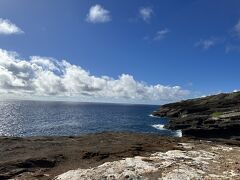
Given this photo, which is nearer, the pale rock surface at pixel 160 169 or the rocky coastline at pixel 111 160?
the pale rock surface at pixel 160 169

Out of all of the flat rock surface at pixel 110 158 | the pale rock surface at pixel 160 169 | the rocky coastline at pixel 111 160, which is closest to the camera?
the pale rock surface at pixel 160 169

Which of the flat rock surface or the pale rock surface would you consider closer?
the pale rock surface

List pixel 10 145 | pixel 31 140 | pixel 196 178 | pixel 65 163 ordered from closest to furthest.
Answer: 1. pixel 196 178
2. pixel 65 163
3. pixel 10 145
4. pixel 31 140

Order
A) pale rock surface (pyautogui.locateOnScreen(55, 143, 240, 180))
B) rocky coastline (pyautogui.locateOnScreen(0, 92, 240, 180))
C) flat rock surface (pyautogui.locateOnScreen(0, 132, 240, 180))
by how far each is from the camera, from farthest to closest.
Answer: flat rock surface (pyautogui.locateOnScreen(0, 132, 240, 180))
rocky coastline (pyautogui.locateOnScreen(0, 92, 240, 180))
pale rock surface (pyautogui.locateOnScreen(55, 143, 240, 180))

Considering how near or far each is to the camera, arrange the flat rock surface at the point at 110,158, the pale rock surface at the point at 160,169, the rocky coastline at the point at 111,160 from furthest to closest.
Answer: the flat rock surface at the point at 110,158 < the rocky coastline at the point at 111,160 < the pale rock surface at the point at 160,169

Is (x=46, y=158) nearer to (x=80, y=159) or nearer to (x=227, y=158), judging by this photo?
(x=80, y=159)

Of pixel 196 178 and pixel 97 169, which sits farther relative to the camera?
pixel 97 169

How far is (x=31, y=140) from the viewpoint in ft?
166

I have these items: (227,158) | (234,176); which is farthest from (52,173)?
(227,158)

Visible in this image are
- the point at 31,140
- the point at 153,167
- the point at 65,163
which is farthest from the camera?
the point at 31,140

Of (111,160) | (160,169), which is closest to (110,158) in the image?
(111,160)

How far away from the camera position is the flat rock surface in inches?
1192

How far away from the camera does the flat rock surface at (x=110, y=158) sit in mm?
30266

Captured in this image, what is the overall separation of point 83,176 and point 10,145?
20920mm
